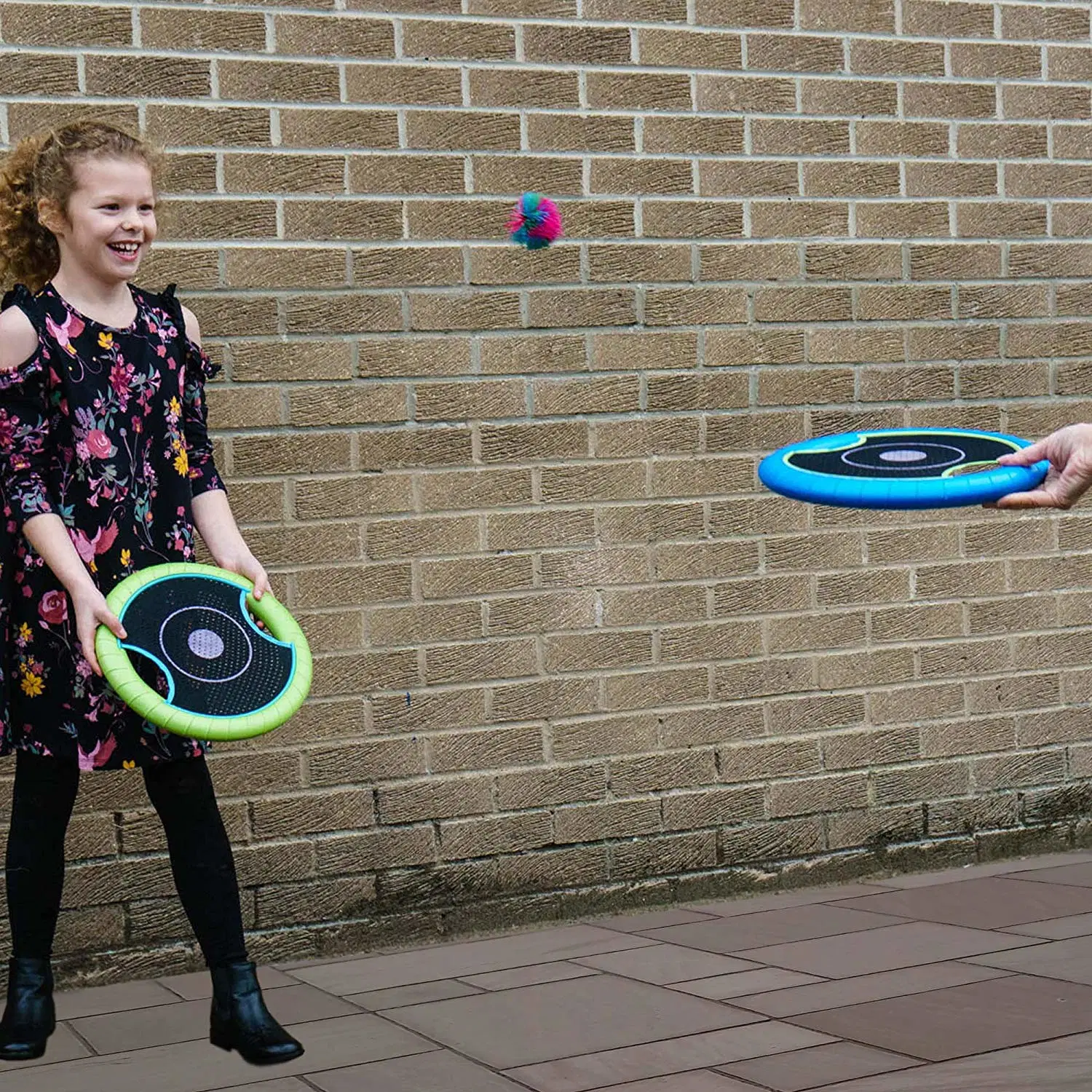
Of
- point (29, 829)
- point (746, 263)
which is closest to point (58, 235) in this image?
point (29, 829)

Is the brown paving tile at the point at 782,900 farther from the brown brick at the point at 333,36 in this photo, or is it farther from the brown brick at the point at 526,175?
the brown brick at the point at 333,36

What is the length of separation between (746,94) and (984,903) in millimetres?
2420

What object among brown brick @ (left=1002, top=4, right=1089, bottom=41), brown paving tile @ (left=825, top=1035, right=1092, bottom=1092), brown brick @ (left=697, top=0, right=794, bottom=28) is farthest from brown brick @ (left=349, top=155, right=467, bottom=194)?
brown paving tile @ (left=825, top=1035, right=1092, bottom=1092)

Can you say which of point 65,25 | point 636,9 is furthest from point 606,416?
point 65,25

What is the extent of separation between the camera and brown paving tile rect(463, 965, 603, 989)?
4164 mm

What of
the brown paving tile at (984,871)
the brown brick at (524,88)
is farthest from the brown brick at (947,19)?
the brown paving tile at (984,871)

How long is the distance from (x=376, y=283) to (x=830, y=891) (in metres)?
2.23

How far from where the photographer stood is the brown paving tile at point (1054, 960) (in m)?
4.04

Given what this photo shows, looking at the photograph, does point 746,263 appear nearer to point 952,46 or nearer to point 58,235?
point 952,46

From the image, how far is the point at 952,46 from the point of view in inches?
205

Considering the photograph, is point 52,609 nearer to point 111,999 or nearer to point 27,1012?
point 27,1012

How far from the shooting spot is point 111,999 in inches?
166

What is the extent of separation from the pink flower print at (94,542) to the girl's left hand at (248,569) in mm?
240

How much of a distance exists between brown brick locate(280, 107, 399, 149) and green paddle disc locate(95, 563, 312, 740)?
4.94ft
